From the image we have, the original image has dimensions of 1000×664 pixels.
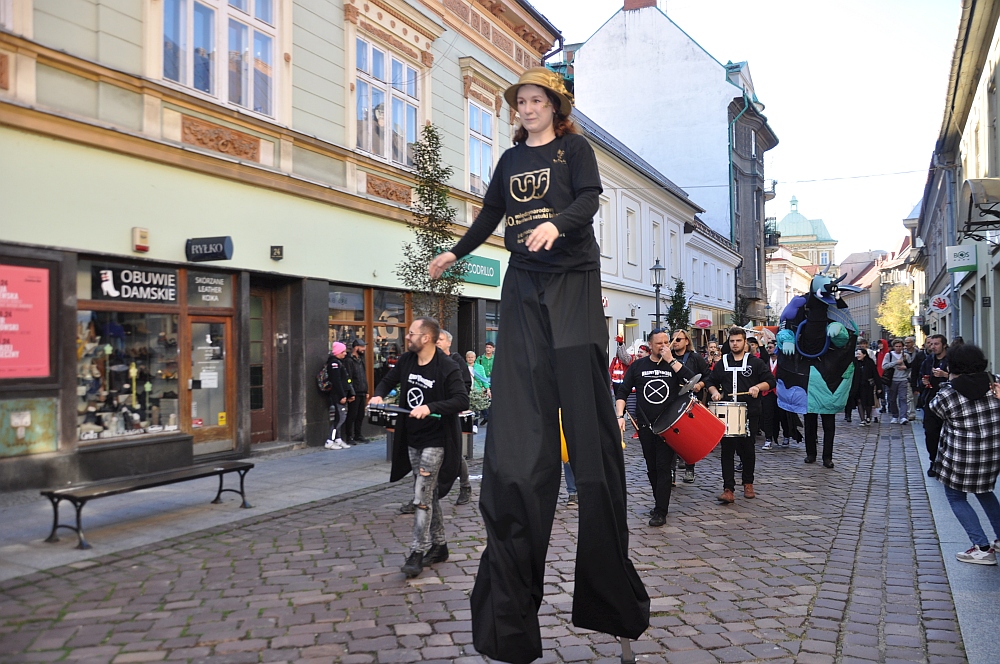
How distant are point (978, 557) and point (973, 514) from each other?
29 cm

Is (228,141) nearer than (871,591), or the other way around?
(871,591)

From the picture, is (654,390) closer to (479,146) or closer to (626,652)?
(626,652)

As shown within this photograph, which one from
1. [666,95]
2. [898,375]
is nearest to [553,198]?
[898,375]

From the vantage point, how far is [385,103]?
15.6 meters

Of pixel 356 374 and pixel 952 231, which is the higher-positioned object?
pixel 952 231

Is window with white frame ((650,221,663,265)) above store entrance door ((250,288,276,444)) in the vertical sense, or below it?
above

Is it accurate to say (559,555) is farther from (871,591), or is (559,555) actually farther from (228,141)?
(228,141)

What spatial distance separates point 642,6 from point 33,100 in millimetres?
39323

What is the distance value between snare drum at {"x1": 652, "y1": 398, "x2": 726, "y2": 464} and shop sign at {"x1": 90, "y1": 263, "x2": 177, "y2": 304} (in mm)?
6612


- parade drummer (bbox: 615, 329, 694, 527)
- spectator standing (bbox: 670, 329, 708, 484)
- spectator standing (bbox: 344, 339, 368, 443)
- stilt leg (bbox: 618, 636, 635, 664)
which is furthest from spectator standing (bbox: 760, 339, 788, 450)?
stilt leg (bbox: 618, 636, 635, 664)

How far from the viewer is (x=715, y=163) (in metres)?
44.9

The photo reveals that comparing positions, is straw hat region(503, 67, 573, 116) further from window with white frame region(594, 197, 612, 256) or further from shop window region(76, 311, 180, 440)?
window with white frame region(594, 197, 612, 256)

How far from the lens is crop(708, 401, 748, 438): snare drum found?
854cm

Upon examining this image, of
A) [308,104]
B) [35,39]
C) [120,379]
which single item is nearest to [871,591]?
[120,379]
